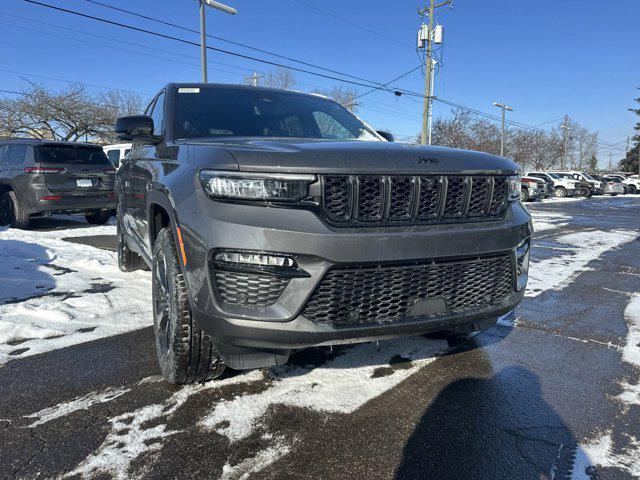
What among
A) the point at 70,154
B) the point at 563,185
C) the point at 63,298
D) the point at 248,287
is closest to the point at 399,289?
the point at 248,287

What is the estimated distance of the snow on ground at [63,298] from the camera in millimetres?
3289

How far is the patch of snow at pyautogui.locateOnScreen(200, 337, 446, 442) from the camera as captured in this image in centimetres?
225

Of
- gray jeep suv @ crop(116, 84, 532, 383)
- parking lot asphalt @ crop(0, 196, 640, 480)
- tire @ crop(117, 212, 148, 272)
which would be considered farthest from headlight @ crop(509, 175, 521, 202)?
tire @ crop(117, 212, 148, 272)

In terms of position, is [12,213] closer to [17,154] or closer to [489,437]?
[17,154]

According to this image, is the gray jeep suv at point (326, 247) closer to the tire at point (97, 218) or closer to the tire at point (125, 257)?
the tire at point (125, 257)

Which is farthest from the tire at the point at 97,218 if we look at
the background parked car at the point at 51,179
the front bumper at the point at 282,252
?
the front bumper at the point at 282,252

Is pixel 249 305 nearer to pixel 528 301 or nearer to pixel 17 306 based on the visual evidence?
pixel 17 306

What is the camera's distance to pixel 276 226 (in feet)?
6.24

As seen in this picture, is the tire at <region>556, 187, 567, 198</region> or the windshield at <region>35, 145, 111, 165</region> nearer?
the windshield at <region>35, 145, 111, 165</region>

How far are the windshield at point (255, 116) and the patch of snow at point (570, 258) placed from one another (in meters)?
2.75

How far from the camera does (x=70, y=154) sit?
28.2 feet

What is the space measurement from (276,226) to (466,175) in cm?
105

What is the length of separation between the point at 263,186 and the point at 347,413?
1249 mm

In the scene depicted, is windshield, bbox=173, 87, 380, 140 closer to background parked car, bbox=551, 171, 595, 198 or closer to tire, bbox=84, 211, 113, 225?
tire, bbox=84, 211, 113, 225
